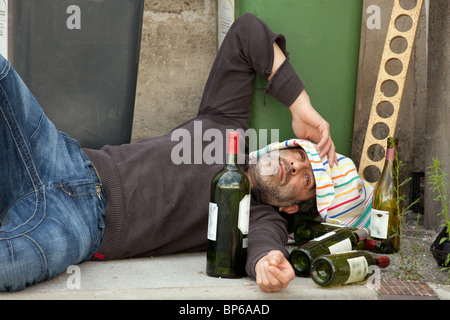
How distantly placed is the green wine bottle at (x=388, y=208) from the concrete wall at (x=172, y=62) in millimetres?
1036

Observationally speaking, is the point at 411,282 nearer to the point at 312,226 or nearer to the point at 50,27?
the point at 312,226

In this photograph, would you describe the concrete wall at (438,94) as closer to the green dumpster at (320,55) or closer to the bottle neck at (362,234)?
the green dumpster at (320,55)

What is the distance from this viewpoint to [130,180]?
1.93 metres

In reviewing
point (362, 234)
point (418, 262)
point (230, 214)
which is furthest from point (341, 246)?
point (230, 214)

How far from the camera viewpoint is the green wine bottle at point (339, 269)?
165 centimetres

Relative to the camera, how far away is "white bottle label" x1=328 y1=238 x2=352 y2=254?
6.01ft

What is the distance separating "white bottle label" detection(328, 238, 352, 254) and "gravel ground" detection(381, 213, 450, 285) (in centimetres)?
15

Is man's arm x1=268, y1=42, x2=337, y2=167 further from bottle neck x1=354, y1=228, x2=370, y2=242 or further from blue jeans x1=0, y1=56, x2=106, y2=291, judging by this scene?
blue jeans x1=0, y1=56, x2=106, y2=291

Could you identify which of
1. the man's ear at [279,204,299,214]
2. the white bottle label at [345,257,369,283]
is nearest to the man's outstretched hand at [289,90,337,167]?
the man's ear at [279,204,299,214]

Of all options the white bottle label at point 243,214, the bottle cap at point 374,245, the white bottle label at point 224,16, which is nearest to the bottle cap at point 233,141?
the white bottle label at point 243,214

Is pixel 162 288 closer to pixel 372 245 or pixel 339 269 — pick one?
pixel 339 269

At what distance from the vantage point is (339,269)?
1.66 m

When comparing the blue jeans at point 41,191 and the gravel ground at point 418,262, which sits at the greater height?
the blue jeans at point 41,191

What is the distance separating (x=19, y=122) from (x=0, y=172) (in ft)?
0.60
